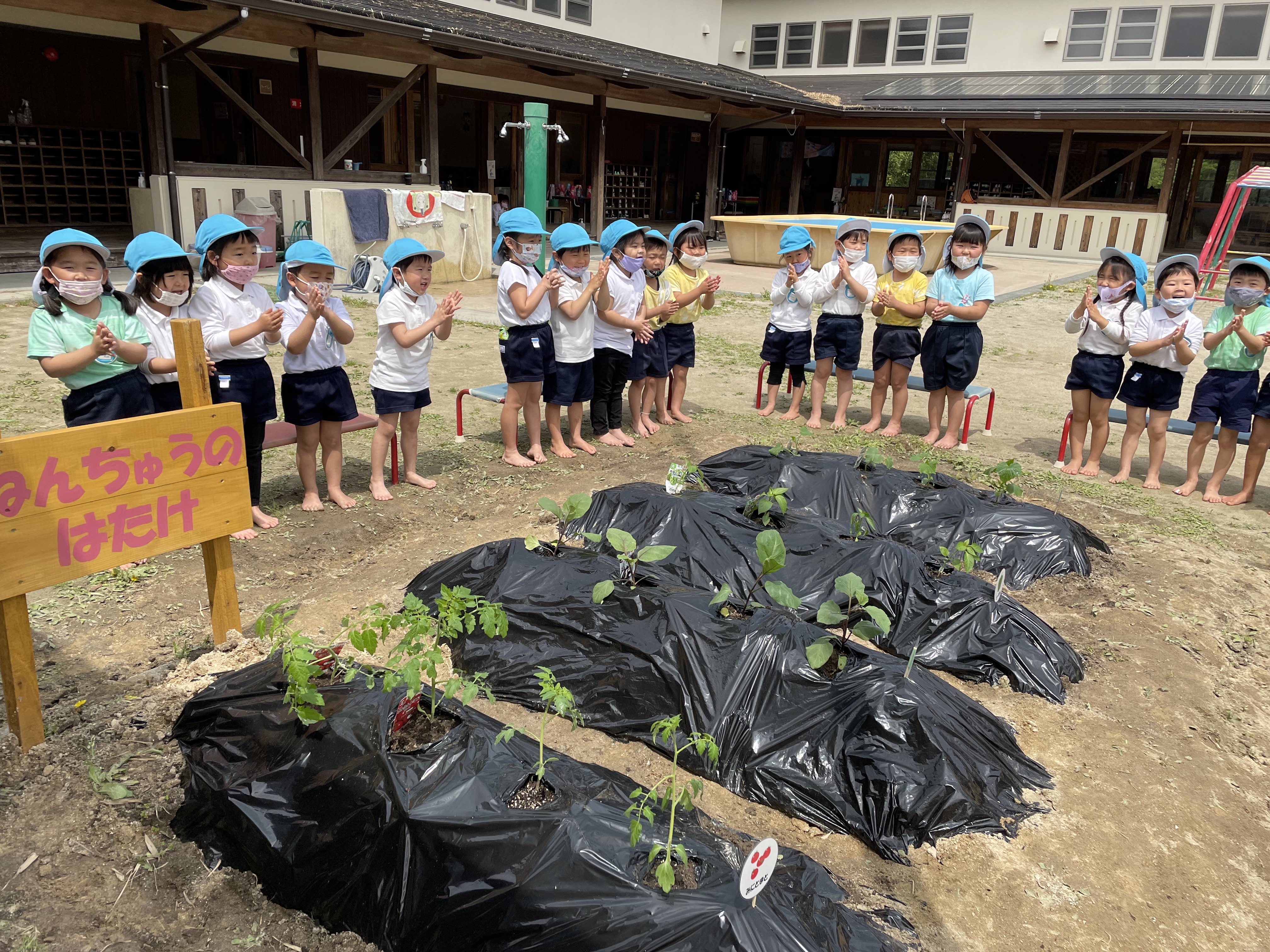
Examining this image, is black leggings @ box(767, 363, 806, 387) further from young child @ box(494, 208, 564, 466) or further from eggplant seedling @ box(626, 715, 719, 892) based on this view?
eggplant seedling @ box(626, 715, 719, 892)

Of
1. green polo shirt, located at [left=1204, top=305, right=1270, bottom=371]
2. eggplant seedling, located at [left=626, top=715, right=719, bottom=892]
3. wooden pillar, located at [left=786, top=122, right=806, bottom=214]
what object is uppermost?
wooden pillar, located at [left=786, top=122, right=806, bottom=214]

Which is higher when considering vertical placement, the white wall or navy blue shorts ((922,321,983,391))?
the white wall

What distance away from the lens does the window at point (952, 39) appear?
86.4 ft

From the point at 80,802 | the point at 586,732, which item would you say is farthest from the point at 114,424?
the point at 586,732

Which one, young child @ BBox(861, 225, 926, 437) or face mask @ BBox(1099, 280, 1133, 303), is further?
young child @ BBox(861, 225, 926, 437)

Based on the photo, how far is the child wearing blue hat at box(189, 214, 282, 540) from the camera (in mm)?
4277

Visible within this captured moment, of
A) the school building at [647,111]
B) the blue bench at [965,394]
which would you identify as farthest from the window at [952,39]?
the blue bench at [965,394]

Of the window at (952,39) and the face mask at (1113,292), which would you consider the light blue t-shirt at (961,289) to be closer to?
the face mask at (1113,292)

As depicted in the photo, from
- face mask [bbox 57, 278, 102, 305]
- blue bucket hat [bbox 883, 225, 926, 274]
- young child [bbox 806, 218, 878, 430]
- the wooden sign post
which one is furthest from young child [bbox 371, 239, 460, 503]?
blue bucket hat [bbox 883, 225, 926, 274]

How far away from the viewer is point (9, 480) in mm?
2629

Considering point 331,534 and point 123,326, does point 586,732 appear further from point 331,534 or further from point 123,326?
point 123,326

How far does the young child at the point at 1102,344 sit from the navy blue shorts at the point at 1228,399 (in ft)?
1.68

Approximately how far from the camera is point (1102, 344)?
6117 mm

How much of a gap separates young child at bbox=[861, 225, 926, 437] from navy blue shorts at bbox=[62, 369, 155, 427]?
4.74 m
